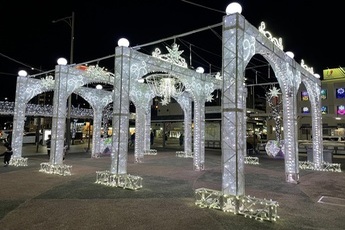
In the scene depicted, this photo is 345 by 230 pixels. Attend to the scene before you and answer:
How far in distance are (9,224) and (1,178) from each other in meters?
5.45

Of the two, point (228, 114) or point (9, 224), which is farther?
point (228, 114)

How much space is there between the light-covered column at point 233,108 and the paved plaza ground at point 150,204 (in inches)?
34.0

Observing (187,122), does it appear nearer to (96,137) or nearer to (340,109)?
(96,137)

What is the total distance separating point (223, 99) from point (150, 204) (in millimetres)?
3089

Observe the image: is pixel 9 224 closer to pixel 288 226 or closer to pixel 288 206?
pixel 288 226

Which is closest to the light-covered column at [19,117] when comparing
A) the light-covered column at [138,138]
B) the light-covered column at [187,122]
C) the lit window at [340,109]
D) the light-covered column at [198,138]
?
the light-covered column at [138,138]

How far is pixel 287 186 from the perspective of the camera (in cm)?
828

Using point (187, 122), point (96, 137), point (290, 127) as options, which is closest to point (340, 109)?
point (187, 122)

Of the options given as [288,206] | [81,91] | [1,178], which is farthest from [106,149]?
[288,206]

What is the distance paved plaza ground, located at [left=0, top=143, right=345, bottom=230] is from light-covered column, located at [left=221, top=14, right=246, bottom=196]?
863 mm

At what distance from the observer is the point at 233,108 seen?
6031 mm

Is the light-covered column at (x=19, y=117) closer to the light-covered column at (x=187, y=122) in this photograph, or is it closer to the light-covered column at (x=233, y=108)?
the light-covered column at (x=187, y=122)

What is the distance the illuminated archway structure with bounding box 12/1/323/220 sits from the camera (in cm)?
598

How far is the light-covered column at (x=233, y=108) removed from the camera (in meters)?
5.89
